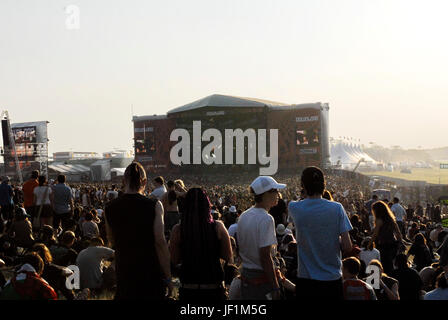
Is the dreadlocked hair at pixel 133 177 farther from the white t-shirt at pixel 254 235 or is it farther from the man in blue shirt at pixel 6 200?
the man in blue shirt at pixel 6 200

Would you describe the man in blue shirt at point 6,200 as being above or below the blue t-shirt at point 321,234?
below

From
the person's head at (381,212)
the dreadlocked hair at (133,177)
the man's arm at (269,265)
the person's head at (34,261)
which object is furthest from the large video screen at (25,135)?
the man's arm at (269,265)

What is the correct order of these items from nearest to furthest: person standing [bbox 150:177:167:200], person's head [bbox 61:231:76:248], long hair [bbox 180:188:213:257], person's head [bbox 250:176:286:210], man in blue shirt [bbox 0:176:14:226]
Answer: long hair [bbox 180:188:213:257] → person's head [bbox 250:176:286:210] → person's head [bbox 61:231:76:248] → person standing [bbox 150:177:167:200] → man in blue shirt [bbox 0:176:14:226]

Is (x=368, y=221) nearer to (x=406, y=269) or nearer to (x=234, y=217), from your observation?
(x=234, y=217)

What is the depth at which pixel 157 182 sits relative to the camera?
929 cm

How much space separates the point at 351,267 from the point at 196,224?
156 centimetres

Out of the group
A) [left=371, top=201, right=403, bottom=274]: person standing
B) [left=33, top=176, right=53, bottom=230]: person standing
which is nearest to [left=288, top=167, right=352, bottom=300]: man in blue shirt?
[left=371, top=201, right=403, bottom=274]: person standing

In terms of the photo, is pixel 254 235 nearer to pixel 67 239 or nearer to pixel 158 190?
pixel 67 239

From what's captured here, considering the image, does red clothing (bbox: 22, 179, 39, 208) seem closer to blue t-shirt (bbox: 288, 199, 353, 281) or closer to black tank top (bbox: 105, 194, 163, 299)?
black tank top (bbox: 105, 194, 163, 299)

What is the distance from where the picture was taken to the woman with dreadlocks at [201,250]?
14.6ft

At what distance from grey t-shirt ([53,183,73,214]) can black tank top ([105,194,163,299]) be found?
21.4 feet

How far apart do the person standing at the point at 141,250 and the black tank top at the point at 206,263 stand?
0.63ft

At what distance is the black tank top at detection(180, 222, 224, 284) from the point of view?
4445 mm

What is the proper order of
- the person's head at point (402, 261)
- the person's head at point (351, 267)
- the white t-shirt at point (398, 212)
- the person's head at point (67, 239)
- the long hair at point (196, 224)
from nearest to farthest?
the long hair at point (196, 224) < the person's head at point (351, 267) < the person's head at point (402, 261) < the person's head at point (67, 239) < the white t-shirt at point (398, 212)
